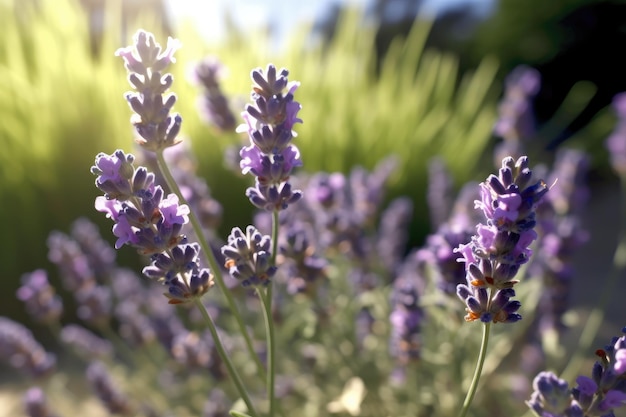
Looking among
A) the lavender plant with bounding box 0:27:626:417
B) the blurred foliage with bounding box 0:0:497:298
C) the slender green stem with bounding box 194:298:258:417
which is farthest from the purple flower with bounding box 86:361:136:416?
the blurred foliage with bounding box 0:0:497:298

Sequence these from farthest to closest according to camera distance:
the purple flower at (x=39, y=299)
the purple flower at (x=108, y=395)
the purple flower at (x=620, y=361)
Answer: the purple flower at (x=39, y=299) < the purple flower at (x=108, y=395) < the purple flower at (x=620, y=361)

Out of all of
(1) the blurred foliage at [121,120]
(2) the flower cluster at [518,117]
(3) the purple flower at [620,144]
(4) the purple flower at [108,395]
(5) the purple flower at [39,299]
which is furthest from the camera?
(1) the blurred foliage at [121,120]

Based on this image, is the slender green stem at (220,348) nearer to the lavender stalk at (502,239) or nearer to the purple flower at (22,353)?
the lavender stalk at (502,239)

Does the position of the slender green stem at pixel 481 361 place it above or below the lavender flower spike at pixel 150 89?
below

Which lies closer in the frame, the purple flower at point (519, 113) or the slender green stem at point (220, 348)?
the slender green stem at point (220, 348)

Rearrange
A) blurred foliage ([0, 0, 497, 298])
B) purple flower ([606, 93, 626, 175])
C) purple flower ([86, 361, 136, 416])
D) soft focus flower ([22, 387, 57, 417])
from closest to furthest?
soft focus flower ([22, 387, 57, 417]), purple flower ([86, 361, 136, 416]), purple flower ([606, 93, 626, 175]), blurred foliage ([0, 0, 497, 298])

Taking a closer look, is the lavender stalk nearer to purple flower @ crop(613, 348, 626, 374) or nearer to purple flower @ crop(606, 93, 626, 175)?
purple flower @ crop(613, 348, 626, 374)

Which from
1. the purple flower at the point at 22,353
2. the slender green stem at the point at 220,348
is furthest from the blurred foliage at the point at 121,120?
the slender green stem at the point at 220,348

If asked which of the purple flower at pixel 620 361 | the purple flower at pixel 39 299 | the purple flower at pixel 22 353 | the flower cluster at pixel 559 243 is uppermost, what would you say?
the purple flower at pixel 620 361

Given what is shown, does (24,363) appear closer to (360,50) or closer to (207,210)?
(207,210)
